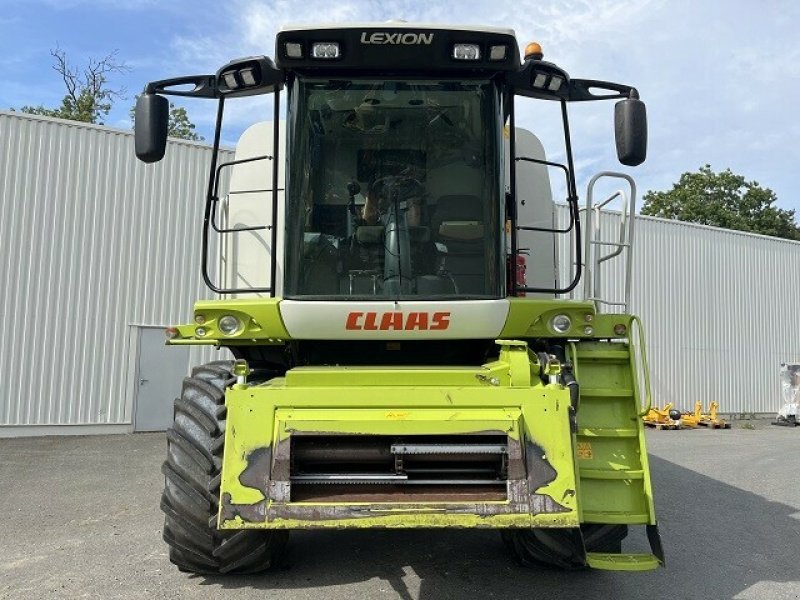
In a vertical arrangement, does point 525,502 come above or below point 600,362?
below

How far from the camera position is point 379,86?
13.6 ft

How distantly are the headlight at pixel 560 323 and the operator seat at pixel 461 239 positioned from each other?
45cm

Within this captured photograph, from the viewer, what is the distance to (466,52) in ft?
13.2

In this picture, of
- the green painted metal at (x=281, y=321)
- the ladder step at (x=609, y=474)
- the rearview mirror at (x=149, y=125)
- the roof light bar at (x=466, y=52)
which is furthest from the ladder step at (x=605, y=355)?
the rearview mirror at (x=149, y=125)

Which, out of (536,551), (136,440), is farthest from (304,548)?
(136,440)

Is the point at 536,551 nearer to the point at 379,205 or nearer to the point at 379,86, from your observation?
the point at 379,205

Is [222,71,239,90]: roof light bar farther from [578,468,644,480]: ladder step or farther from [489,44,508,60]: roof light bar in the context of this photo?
[578,468,644,480]: ladder step

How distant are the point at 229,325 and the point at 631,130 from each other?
272 centimetres

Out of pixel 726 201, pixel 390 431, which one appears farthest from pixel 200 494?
pixel 726 201

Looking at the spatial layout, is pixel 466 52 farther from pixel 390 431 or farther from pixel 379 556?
pixel 379 556

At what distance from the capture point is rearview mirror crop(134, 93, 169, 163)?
412 centimetres

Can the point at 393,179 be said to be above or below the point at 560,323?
above

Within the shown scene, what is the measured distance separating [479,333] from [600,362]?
812 mm

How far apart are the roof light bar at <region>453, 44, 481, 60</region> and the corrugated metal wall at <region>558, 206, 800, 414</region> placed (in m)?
14.1
